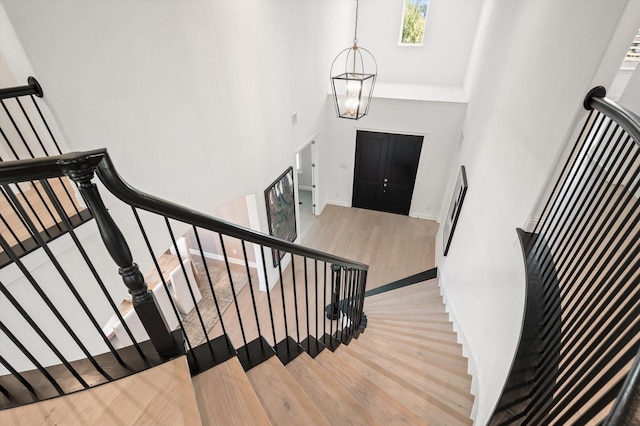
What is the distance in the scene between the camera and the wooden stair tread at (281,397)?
61.9 inches

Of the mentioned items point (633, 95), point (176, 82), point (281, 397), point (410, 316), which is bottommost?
point (410, 316)

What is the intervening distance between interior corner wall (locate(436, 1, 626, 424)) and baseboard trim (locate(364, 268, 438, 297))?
141 centimetres

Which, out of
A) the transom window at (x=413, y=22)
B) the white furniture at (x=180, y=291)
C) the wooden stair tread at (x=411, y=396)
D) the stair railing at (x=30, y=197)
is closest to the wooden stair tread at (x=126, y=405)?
the stair railing at (x=30, y=197)

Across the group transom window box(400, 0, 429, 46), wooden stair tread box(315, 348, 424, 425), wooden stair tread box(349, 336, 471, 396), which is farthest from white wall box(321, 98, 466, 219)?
wooden stair tread box(315, 348, 424, 425)

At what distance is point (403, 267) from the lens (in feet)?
20.2

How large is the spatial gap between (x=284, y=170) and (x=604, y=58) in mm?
4349

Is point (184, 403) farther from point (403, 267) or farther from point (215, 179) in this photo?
point (403, 267)

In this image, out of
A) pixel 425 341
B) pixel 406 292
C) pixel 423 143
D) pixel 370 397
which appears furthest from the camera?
pixel 423 143

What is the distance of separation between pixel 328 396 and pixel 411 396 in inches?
41.4

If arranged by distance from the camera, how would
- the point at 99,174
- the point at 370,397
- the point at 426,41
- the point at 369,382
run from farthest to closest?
1. the point at 426,41
2. the point at 369,382
3. the point at 370,397
4. the point at 99,174

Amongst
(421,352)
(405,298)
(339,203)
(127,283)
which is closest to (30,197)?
(127,283)

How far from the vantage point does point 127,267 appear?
115 cm

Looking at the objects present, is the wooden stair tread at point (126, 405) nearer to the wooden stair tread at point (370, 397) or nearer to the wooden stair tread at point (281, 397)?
the wooden stair tread at point (281, 397)

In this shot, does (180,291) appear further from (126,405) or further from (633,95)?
(633,95)
